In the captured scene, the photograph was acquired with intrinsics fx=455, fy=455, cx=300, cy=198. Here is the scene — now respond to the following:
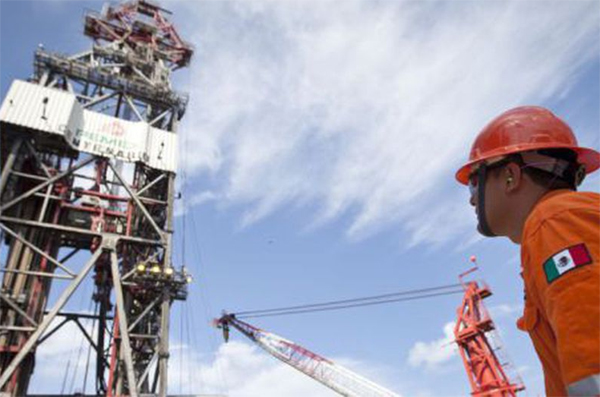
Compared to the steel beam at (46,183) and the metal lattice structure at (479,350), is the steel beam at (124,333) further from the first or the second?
the metal lattice structure at (479,350)

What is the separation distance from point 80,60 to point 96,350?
764 inches

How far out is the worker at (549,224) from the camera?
1.62m

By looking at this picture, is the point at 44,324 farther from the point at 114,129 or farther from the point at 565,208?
the point at 565,208

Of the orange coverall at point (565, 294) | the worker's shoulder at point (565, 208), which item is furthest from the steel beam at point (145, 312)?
→ the worker's shoulder at point (565, 208)

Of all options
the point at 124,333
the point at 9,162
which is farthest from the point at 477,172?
the point at 9,162

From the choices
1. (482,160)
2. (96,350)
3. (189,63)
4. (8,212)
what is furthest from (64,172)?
(482,160)

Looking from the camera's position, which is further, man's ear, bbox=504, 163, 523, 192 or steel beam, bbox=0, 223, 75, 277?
steel beam, bbox=0, 223, 75, 277

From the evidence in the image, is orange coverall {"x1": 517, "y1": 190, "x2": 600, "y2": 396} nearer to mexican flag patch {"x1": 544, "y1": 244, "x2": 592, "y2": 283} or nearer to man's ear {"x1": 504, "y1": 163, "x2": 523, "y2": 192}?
mexican flag patch {"x1": 544, "y1": 244, "x2": 592, "y2": 283}

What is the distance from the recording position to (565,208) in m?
1.87

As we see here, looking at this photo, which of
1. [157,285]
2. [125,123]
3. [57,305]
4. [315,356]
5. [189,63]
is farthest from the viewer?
[315,356]

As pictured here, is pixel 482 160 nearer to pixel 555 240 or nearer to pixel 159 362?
pixel 555 240

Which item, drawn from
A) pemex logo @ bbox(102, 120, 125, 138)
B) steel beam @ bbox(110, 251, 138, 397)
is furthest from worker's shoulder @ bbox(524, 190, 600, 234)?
pemex logo @ bbox(102, 120, 125, 138)

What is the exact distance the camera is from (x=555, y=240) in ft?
5.96

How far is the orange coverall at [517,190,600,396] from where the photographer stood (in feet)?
5.20
